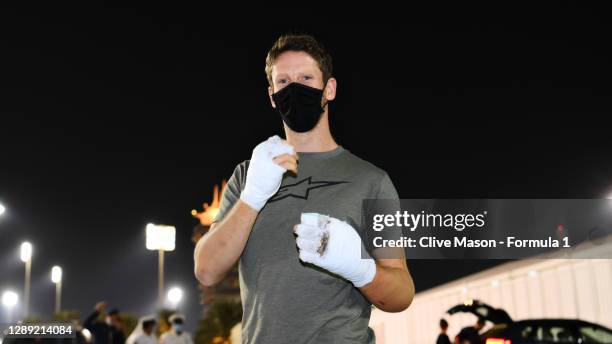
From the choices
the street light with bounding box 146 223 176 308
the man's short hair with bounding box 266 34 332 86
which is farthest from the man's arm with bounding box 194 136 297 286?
the street light with bounding box 146 223 176 308

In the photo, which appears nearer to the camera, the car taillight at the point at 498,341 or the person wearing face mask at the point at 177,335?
the car taillight at the point at 498,341

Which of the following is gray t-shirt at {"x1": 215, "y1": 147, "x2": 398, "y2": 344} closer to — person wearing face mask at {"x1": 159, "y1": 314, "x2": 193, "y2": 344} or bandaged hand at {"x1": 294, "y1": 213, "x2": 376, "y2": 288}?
bandaged hand at {"x1": 294, "y1": 213, "x2": 376, "y2": 288}

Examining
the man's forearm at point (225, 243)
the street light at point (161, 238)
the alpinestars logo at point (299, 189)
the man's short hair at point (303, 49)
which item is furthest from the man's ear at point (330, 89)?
the street light at point (161, 238)

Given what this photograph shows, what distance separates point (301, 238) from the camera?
8.66ft

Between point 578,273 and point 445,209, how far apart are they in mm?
9418

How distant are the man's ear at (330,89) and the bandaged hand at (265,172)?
0.54m

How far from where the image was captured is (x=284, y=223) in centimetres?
301

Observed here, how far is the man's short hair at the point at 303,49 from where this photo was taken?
3244mm

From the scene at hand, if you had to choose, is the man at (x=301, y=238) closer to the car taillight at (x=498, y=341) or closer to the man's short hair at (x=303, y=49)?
the man's short hair at (x=303, y=49)

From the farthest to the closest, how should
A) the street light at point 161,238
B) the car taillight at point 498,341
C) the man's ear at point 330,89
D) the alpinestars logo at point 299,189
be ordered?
the street light at point 161,238, the car taillight at point 498,341, the man's ear at point 330,89, the alpinestars logo at point 299,189

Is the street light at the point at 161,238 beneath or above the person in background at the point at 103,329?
above

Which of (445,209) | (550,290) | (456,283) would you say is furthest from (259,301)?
(456,283)

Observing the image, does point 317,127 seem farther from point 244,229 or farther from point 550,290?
point 550,290

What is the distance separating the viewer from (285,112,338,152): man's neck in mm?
3291
